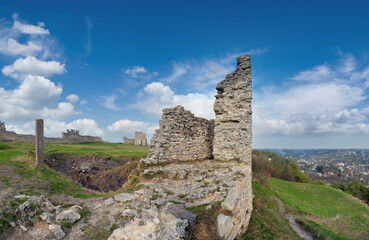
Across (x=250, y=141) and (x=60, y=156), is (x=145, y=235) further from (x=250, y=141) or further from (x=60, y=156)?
(x=60, y=156)

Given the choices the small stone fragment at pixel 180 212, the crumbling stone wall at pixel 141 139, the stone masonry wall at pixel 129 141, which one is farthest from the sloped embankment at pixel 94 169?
the stone masonry wall at pixel 129 141

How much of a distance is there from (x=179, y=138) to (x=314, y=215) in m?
13.4

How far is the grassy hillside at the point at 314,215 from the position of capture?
9.13 m

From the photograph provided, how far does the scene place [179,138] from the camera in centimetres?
1128

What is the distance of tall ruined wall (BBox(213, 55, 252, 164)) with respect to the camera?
11695 millimetres

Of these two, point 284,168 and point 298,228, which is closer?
point 298,228

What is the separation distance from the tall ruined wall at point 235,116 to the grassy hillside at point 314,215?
3.69m

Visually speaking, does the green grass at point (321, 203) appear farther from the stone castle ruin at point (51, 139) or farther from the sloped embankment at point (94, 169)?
the stone castle ruin at point (51, 139)

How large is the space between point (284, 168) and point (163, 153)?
39.6m

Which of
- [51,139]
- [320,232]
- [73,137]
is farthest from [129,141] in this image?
[320,232]

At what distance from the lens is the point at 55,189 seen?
7227 millimetres

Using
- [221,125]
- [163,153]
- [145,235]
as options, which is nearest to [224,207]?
[145,235]

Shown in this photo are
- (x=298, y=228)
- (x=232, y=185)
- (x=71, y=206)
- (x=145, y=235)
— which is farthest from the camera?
(x=298, y=228)

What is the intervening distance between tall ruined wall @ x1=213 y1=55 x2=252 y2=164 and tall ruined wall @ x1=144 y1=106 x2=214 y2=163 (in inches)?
46.7
